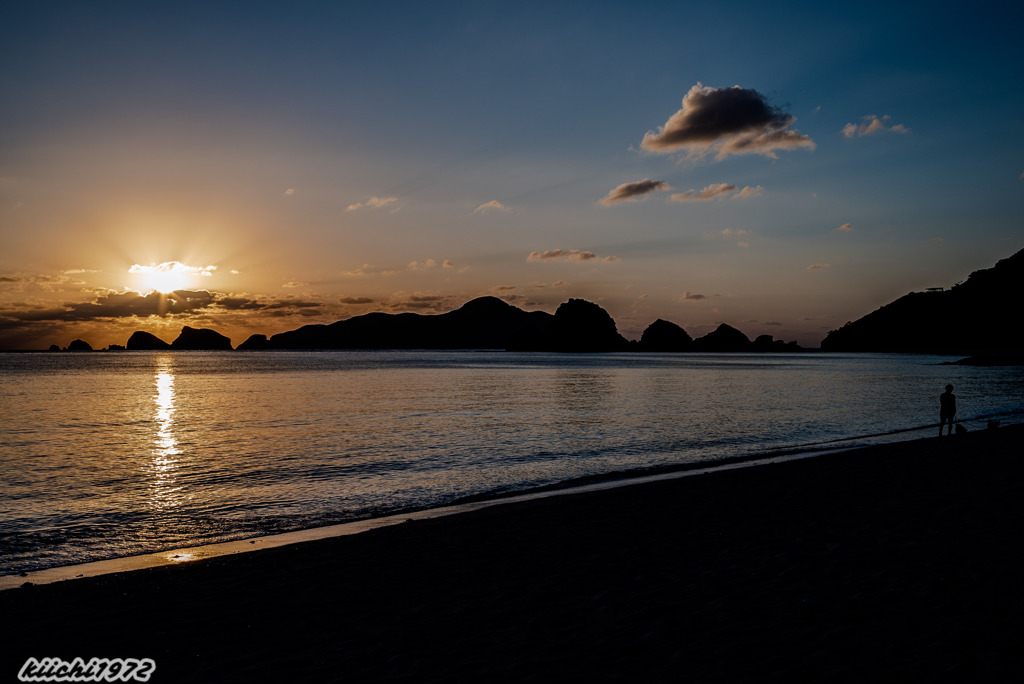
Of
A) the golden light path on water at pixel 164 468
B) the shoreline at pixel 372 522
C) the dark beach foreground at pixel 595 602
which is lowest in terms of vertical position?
the golden light path on water at pixel 164 468

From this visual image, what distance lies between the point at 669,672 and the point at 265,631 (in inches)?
201

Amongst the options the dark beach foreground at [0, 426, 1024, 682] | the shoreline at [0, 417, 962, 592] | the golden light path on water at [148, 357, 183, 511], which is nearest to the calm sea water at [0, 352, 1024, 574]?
the golden light path on water at [148, 357, 183, 511]

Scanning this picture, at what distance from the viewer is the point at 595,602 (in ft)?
26.0

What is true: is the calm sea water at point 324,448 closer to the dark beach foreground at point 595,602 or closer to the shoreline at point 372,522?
the shoreline at point 372,522

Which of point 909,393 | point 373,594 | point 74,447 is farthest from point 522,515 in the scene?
point 909,393

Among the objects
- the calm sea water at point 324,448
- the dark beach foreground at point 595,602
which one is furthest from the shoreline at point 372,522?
the dark beach foreground at point 595,602

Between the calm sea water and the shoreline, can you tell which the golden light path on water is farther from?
the shoreline

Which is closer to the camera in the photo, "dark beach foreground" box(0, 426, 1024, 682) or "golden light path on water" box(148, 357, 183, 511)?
"dark beach foreground" box(0, 426, 1024, 682)

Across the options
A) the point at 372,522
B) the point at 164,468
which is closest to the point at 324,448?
the point at 164,468

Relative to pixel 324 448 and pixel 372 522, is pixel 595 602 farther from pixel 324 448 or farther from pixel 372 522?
pixel 324 448

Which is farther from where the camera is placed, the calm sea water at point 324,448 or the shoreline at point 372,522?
the calm sea water at point 324,448

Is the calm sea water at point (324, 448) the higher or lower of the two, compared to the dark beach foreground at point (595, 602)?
lower

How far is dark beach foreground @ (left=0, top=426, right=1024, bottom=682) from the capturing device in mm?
6199

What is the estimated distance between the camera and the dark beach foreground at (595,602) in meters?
6.20
